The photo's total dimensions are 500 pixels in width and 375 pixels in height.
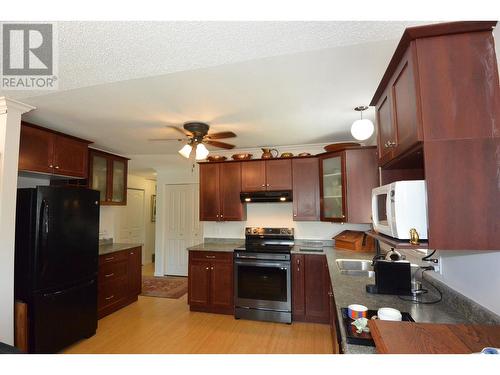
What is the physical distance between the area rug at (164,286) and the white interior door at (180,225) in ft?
1.06

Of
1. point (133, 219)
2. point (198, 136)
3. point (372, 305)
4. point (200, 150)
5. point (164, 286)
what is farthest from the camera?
point (133, 219)

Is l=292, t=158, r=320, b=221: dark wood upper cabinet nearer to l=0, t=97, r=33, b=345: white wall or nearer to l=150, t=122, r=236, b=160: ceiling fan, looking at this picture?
l=150, t=122, r=236, b=160: ceiling fan

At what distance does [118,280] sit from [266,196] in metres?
2.34

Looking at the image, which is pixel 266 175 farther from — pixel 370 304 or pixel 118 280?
pixel 118 280

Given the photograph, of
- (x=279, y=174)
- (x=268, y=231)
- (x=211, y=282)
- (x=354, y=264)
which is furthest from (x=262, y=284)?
(x=279, y=174)

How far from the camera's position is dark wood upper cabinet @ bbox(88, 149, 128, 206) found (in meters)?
3.64

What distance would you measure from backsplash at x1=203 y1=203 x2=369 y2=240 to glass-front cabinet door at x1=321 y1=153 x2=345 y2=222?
38 centimetres

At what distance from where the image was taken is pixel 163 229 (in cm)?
566

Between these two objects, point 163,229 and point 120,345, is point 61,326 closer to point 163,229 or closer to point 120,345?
point 120,345

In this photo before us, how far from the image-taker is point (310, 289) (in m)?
3.16

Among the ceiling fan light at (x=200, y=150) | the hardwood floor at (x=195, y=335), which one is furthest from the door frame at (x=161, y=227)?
the ceiling fan light at (x=200, y=150)

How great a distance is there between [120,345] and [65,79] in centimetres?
252

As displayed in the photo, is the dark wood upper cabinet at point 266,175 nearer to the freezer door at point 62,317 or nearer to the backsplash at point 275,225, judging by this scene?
the backsplash at point 275,225

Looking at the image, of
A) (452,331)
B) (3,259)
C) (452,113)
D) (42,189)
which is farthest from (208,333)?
(452,113)
